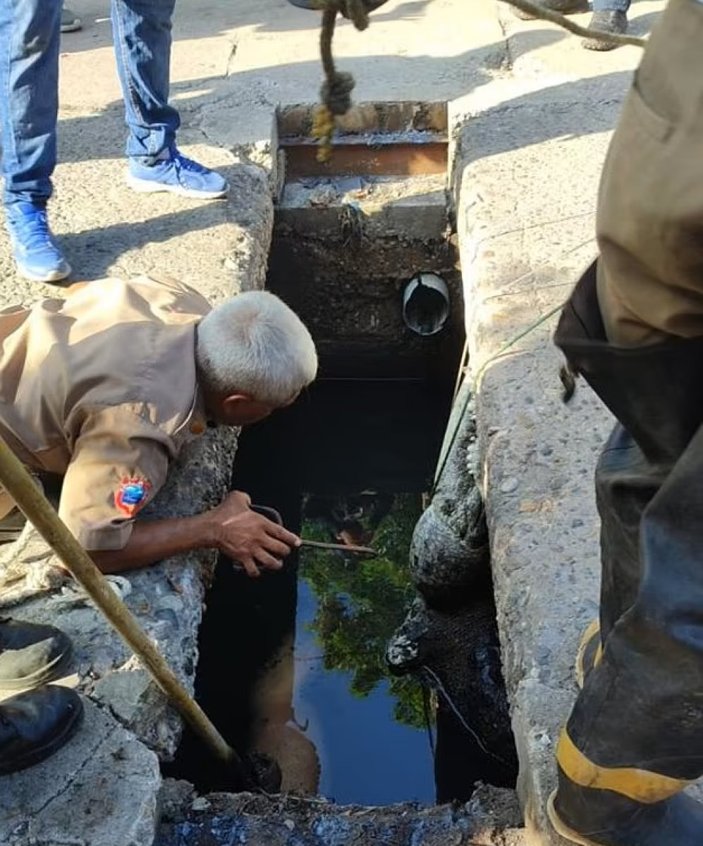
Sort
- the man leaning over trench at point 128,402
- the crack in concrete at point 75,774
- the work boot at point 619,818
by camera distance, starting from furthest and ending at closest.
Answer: the man leaning over trench at point 128,402, the crack in concrete at point 75,774, the work boot at point 619,818

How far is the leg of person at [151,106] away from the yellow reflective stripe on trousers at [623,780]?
2792 millimetres

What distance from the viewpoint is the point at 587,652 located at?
2.04m

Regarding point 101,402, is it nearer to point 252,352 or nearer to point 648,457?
point 252,352

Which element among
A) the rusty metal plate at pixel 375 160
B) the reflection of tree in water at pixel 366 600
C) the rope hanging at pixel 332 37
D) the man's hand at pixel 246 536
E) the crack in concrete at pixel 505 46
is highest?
the rope hanging at pixel 332 37

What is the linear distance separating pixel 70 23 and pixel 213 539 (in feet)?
13.1

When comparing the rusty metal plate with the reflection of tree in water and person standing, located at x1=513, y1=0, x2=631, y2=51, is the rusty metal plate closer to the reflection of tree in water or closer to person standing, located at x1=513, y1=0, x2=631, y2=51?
person standing, located at x1=513, y1=0, x2=631, y2=51

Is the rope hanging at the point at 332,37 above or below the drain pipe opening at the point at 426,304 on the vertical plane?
above

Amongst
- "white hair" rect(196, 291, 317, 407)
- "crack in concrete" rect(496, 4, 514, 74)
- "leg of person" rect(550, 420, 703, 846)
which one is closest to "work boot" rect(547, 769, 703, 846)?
"leg of person" rect(550, 420, 703, 846)

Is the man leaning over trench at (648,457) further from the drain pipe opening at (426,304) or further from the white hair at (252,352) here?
the drain pipe opening at (426,304)

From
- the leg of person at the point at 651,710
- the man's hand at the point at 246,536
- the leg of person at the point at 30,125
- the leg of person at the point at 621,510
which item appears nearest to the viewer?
the leg of person at the point at 651,710

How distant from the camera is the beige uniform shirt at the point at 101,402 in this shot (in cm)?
234

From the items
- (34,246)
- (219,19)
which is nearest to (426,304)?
(34,246)

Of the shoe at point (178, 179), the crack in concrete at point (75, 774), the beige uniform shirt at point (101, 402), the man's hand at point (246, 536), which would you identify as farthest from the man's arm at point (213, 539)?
the shoe at point (178, 179)

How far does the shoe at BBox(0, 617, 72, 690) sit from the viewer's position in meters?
2.16
